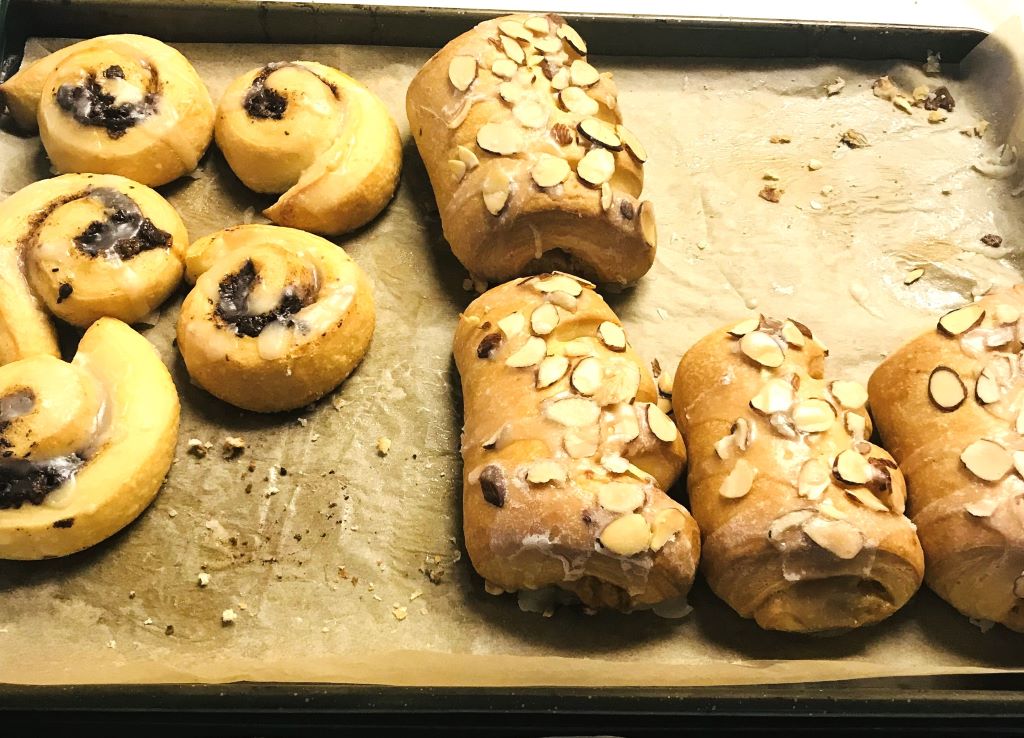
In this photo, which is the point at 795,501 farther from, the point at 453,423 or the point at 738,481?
the point at 453,423

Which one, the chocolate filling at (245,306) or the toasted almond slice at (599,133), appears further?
the toasted almond slice at (599,133)

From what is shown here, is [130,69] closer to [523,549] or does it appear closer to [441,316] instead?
[441,316]

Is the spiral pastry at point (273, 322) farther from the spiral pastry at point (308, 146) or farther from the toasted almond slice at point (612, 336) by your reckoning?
the toasted almond slice at point (612, 336)

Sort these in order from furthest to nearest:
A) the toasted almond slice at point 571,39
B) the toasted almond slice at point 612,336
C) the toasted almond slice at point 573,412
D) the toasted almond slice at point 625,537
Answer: the toasted almond slice at point 571,39
the toasted almond slice at point 612,336
the toasted almond slice at point 573,412
the toasted almond slice at point 625,537

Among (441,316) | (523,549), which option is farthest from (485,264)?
(523,549)

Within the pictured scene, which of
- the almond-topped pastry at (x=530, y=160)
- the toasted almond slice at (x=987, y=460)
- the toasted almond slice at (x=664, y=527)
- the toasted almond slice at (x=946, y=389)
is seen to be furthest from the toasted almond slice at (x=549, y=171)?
the toasted almond slice at (x=987, y=460)

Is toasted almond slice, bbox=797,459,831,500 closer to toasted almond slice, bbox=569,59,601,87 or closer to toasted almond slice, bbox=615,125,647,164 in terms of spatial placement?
toasted almond slice, bbox=615,125,647,164
